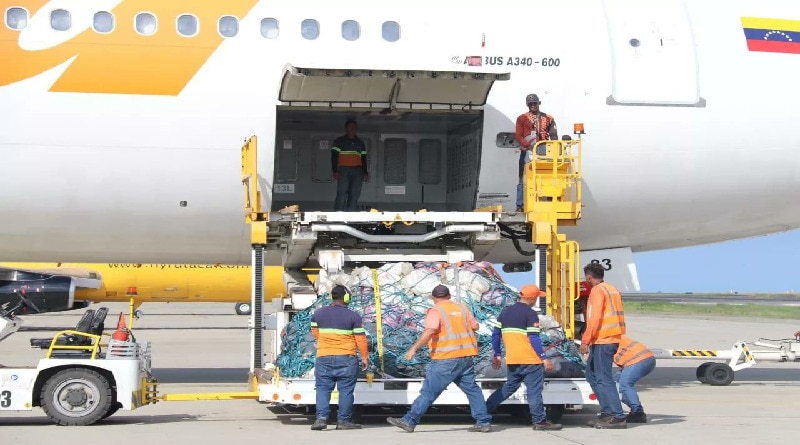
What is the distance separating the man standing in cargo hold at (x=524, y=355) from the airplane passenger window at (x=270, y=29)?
18.2 ft

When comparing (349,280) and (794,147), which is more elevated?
(794,147)

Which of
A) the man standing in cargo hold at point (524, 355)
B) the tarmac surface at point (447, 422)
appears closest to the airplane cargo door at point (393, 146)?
the tarmac surface at point (447, 422)

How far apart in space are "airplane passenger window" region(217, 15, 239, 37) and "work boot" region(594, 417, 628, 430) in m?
Answer: 7.14

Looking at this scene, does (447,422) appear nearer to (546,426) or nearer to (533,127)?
(546,426)

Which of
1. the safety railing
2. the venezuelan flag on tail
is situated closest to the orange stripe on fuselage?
the safety railing

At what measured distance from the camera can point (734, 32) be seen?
1659 centimetres

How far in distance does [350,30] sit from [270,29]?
1.08 m

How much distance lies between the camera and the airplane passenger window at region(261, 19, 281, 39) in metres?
15.5

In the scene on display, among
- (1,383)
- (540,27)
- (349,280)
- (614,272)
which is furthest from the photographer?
(614,272)

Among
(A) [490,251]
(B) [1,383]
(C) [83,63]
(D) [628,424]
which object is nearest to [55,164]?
(C) [83,63]

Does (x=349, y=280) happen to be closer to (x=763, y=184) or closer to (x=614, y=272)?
(x=614, y=272)

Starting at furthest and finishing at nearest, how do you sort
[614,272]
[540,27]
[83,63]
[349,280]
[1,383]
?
[614,272] → [540,27] → [83,63] → [349,280] → [1,383]

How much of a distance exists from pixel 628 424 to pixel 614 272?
492 cm

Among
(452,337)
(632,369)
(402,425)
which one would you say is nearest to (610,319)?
(632,369)
